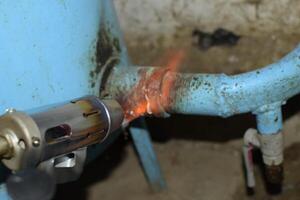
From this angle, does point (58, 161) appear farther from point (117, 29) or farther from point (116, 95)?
point (117, 29)

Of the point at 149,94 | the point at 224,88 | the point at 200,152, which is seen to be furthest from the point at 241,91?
the point at 200,152

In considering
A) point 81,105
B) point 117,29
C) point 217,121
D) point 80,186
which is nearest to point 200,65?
point 217,121

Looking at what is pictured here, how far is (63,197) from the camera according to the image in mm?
1314

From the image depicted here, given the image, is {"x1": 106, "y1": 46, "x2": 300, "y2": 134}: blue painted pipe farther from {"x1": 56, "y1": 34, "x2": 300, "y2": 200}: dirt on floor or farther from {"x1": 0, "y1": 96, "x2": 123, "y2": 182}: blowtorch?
{"x1": 56, "y1": 34, "x2": 300, "y2": 200}: dirt on floor

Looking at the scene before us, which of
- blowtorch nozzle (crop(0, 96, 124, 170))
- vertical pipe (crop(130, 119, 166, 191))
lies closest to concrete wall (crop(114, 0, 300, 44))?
vertical pipe (crop(130, 119, 166, 191))

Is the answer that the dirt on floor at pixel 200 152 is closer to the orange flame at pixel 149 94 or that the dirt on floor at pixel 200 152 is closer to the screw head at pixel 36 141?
the orange flame at pixel 149 94

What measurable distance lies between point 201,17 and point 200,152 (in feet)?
1.09

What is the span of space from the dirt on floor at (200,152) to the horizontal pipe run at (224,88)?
0.31 meters

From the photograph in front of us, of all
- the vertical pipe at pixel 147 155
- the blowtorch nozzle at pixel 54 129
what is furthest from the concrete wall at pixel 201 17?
the blowtorch nozzle at pixel 54 129

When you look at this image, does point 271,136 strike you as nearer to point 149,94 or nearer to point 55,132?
point 149,94

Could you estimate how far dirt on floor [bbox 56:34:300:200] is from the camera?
120 cm

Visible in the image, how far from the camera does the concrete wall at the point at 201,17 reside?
112 cm

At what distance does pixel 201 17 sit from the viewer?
121 cm

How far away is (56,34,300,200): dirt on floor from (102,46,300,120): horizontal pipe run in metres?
0.31
